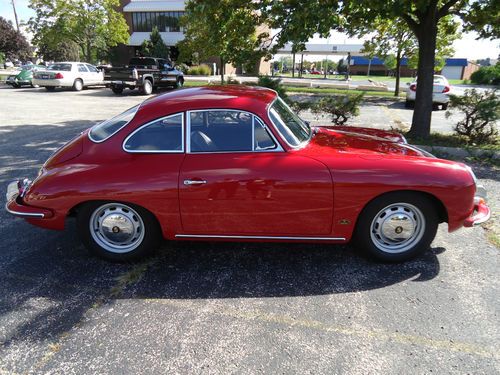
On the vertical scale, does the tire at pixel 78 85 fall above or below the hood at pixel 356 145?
above

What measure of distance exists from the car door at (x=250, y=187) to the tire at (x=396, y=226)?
0.38m

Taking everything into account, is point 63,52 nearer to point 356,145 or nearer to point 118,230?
point 118,230

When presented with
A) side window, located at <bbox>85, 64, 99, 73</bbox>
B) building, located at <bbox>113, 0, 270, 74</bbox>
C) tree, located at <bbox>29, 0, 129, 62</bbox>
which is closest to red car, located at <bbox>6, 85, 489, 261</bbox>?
side window, located at <bbox>85, 64, 99, 73</bbox>

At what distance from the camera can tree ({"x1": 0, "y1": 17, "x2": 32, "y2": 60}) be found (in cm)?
4459

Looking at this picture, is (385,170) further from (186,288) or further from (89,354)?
(89,354)

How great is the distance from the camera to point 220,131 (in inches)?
135

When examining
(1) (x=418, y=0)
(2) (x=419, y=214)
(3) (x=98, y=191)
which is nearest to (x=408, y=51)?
(1) (x=418, y=0)

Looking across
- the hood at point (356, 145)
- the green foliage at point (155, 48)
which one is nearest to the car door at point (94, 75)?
the green foliage at point (155, 48)

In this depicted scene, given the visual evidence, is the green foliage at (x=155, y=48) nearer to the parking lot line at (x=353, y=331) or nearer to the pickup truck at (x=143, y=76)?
the pickup truck at (x=143, y=76)

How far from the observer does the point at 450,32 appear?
9.97 metres

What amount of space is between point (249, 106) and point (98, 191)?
5.08 ft

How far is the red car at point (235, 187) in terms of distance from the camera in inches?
124

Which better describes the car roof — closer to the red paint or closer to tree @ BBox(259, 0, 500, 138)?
the red paint

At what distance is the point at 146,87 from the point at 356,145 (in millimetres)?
18111
